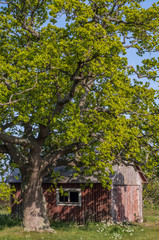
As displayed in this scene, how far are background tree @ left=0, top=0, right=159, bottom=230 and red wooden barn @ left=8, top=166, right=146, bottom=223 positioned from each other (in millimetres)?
4868

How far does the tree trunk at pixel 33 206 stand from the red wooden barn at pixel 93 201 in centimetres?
286

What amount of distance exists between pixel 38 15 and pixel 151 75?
908 centimetres

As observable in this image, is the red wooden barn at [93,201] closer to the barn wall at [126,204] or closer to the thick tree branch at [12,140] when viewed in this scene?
the barn wall at [126,204]

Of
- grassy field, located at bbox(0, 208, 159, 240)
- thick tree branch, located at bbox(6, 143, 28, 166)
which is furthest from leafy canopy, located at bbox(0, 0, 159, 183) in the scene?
grassy field, located at bbox(0, 208, 159, 240)

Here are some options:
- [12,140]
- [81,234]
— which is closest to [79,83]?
[12,140]

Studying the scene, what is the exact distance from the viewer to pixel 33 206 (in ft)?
69.5

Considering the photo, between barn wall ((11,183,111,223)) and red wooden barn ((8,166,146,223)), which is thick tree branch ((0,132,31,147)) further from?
barn wall ((11,183,111,223))

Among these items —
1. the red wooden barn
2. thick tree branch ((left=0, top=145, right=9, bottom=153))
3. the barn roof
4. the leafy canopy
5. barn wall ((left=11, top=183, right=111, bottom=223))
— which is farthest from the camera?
the barn roof

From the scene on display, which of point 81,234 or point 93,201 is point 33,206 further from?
point 93,201

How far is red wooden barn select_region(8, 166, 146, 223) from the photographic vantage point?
83.6 ft

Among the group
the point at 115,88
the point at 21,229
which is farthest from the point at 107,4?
the point at 21,229

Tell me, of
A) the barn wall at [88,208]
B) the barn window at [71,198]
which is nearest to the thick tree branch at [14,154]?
the barn window at [71,198]

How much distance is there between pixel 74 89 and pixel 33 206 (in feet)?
27.4

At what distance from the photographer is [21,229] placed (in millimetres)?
20469
